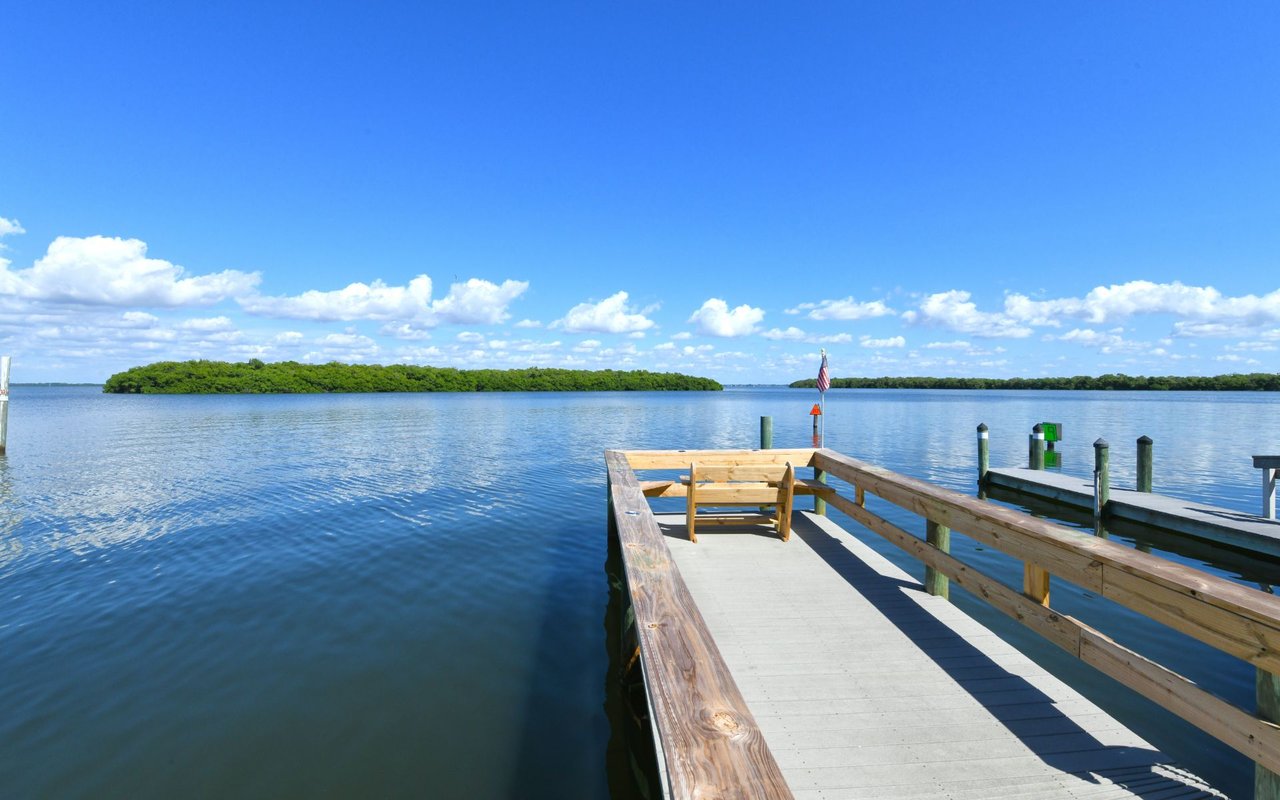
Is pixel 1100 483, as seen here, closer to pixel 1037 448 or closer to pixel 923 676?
pixel 1037 448

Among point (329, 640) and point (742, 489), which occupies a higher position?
point (742, 489)

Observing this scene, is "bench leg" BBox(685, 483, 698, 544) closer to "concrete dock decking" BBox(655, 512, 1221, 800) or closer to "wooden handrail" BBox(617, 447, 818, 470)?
"wooden handrail" BBox(617, 447, 818, 470)

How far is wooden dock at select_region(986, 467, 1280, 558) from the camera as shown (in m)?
8.97

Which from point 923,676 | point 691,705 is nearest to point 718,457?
point 923,676

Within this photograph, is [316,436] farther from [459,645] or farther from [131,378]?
[131,378]

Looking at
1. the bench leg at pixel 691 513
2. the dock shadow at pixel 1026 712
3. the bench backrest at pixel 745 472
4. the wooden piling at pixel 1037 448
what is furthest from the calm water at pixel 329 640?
the wooden piling at pixel 1037 448

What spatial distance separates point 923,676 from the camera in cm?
405

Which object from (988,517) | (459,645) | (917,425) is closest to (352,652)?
(459,645)

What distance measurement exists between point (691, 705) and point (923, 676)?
9.50 ft

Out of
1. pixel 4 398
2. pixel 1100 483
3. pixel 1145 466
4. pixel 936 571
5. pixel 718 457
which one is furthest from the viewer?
pixel 4 398

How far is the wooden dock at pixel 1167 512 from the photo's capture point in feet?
29.4

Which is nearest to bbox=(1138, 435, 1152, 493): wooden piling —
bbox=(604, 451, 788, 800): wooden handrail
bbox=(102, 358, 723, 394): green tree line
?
bbox=(604, 451, 788, 800): wooden handrail

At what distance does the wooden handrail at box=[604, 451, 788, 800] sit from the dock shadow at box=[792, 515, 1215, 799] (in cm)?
225

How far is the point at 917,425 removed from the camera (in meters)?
35.4
